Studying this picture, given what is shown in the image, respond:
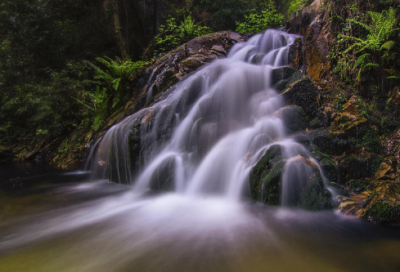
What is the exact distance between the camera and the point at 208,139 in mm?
4348

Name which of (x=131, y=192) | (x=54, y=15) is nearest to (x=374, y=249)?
(x=131, y=192)

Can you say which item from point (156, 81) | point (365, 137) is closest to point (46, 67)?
point (156, 81)

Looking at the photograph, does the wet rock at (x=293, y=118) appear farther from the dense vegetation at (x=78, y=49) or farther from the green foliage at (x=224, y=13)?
the green foliage at (x=224, y=13)

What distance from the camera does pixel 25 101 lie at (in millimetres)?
9070

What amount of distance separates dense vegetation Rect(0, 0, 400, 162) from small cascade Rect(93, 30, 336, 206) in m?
2.63

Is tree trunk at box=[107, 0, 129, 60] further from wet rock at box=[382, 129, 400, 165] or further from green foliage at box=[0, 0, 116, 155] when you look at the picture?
wet rock at box=[382, 129, 400, 165]

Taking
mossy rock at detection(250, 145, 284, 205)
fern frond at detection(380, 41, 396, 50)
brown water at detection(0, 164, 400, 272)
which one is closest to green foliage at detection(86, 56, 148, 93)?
brown water at detection(0, 164, 400, 272)

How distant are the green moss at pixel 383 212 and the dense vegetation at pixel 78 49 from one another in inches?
183

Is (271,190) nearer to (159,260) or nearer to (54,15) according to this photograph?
(159,260)

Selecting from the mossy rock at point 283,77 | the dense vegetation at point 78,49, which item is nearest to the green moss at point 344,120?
the mossy rock at point 283,77

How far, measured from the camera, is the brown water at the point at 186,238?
1.95 meters

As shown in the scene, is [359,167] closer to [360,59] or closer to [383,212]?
[383,212]

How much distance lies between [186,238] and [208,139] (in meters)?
2.23

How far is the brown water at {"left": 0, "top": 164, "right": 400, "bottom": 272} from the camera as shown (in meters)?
1.95
